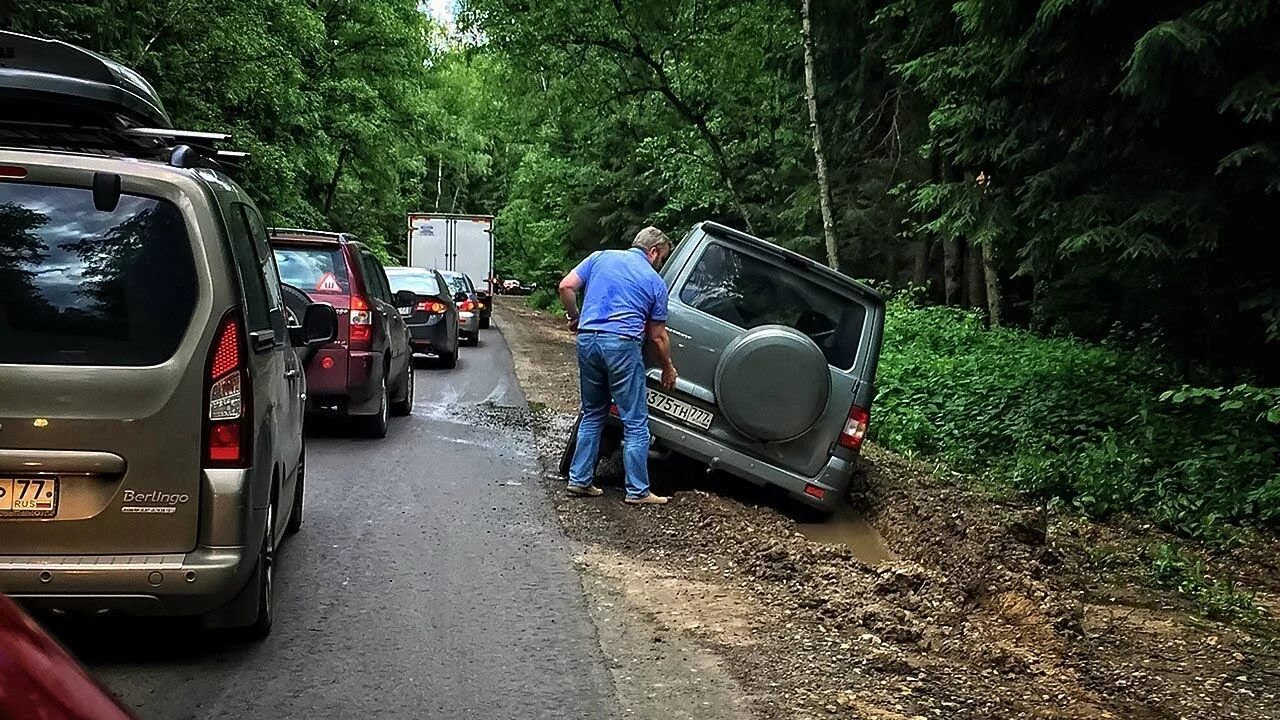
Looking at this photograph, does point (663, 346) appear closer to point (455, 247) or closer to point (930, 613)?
point (930, 613)

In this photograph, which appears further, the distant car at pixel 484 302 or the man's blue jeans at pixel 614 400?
the distant car at pixel 484 302

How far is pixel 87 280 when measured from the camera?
14.1 feet

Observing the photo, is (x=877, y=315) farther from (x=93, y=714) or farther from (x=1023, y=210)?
(x=93, y=714)

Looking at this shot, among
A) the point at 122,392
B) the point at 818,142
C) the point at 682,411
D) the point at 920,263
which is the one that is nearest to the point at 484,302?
the point at 920,263

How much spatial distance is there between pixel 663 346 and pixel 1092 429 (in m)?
4.68

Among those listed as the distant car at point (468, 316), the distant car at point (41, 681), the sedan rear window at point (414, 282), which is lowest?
the distant car at point (468, 316)

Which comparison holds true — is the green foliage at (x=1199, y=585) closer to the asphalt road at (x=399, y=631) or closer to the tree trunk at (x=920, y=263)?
the asphalt road at (x=399, y=631)

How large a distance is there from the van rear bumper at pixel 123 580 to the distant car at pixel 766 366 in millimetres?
4042

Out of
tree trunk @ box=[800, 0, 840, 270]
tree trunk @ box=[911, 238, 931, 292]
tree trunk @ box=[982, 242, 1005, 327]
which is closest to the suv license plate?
tree trunk @ box=[800, 0, 840, 270]

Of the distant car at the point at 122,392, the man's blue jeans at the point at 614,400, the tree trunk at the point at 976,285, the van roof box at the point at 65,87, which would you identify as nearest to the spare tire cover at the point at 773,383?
the man's blue jeans at the point at 614,400

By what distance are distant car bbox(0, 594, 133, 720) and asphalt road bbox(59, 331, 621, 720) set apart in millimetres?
2611

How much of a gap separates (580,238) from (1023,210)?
29.9m

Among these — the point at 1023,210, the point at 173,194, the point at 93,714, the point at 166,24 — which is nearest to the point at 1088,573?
the point at 1023,210

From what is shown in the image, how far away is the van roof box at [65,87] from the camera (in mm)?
5941
